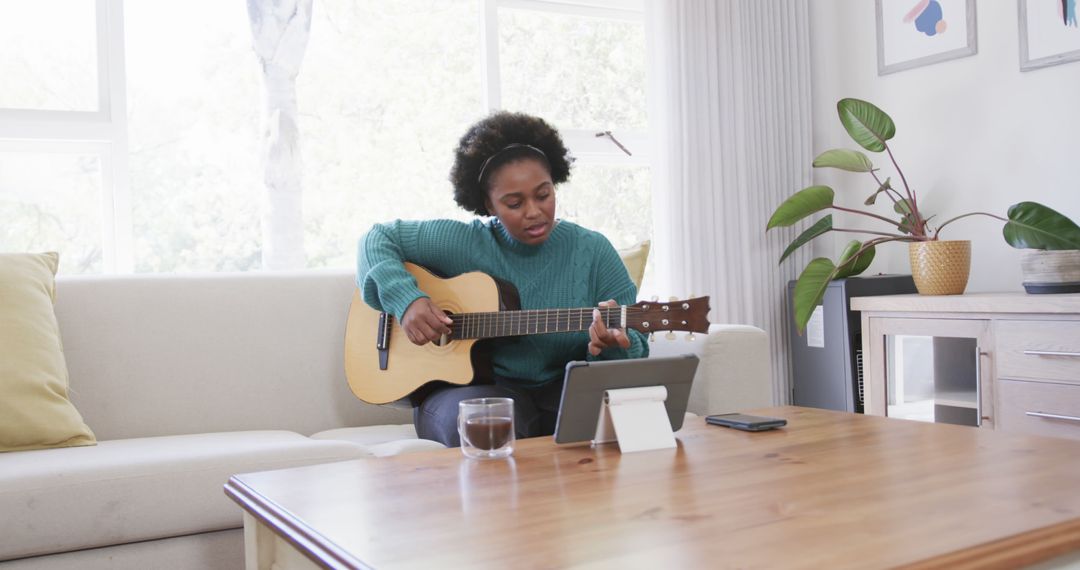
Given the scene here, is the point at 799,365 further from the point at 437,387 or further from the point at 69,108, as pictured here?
the point at 69,108

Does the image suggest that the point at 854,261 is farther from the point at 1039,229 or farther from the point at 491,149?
the point at 491,149

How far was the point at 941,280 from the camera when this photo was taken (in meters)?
2.93

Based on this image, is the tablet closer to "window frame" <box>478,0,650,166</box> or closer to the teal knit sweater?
the teal knit sweater

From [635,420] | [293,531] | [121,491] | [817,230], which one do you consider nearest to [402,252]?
[121,491]

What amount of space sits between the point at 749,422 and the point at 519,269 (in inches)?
31.8

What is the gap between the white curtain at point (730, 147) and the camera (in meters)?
3.53

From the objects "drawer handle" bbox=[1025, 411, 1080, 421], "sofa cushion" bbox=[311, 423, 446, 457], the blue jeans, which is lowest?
"drawer handle" bbox=[1025, 411, 1080, 421]

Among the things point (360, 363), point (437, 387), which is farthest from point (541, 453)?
point (360, 363)

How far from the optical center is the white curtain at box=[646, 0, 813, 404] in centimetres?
353

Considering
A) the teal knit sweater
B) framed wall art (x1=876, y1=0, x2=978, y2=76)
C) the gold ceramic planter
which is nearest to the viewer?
the teal knit sweater

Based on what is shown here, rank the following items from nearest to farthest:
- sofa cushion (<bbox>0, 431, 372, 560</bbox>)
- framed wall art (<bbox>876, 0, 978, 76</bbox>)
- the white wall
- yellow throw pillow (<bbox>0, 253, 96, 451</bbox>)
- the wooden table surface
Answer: the wooden table surface, sofa cushion (<bbox>0, 431, 372, 560</bbox>), yellow throw pillow (<bbox>0, 253, 96, 451</bbox>), the white wall, framed wall art (<bbox>876, 0, 978, 76</bbox>)

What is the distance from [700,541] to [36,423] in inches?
58.3

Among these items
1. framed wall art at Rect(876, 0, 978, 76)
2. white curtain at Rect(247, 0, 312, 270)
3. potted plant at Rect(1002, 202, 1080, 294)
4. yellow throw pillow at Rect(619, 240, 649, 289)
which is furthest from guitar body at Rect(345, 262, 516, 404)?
framed wall art at Rect(876, 0, 978, 76)

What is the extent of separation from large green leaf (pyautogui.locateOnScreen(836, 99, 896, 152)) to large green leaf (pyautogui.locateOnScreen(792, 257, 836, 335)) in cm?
44
